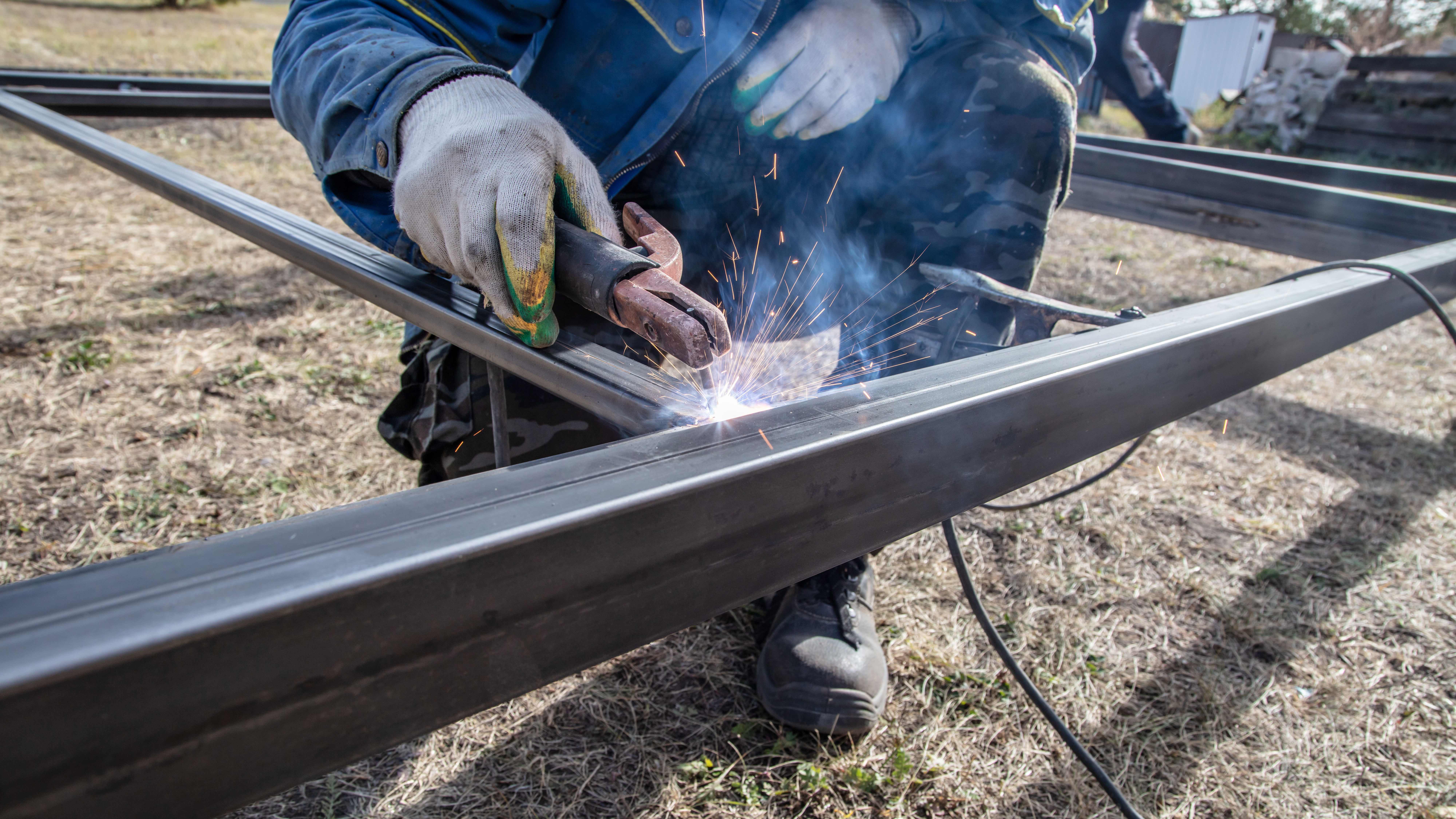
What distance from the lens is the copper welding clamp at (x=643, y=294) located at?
79cm

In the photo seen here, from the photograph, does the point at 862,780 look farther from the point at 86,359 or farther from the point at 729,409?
the point at 86,359

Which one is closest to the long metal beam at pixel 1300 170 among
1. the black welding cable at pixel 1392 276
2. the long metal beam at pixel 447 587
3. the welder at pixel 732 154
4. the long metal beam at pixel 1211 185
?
the long metal beam at pixel 1211 185

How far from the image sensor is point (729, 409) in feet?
3.10

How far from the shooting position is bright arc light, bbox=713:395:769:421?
75 centimetres

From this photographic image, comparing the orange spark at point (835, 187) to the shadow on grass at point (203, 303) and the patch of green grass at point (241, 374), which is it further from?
the shadow on grass at point (203, 303)

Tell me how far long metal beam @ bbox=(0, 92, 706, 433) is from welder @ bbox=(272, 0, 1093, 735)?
0.05 meters

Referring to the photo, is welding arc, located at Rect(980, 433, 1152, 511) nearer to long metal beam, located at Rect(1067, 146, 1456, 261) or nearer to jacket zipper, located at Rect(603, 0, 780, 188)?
long metal beam, located at Rect(1067, 146, 1456, 261)

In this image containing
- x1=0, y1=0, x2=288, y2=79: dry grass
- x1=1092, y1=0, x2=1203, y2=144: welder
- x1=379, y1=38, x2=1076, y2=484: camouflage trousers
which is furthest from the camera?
x1=0, y1=0, x2=288, y2=79: dry grass

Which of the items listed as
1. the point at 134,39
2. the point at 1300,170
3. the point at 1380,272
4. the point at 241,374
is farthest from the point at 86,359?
the point at 134,39

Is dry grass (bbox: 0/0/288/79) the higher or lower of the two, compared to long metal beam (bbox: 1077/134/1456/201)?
Answer: lower

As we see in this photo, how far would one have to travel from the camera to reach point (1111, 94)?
1524 centimetres

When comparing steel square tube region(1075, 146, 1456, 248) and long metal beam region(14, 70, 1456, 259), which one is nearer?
steel square tube region(1075, 146, 1456, 248)

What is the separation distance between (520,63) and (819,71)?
2.02 feet

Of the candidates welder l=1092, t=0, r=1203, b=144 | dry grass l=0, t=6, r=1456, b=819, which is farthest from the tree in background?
dry grass l=0, t=6, r=1456, b=819
